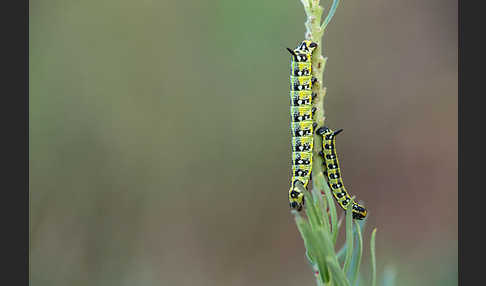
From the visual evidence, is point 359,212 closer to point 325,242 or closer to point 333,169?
point 333,169

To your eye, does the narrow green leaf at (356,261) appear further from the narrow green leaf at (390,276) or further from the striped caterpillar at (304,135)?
the striped caterpillar at (304,135)

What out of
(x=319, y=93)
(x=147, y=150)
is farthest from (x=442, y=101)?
(x=319, y=93)

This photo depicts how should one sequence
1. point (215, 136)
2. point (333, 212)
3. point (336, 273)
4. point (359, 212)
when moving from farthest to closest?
1. point (215, 136)
2. point (359, 212)
3. point (333, 212)
4. point (336, 273)

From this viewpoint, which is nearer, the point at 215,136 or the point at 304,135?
the point at 304,135

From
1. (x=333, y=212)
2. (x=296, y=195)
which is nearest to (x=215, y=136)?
(x=296, y=195)

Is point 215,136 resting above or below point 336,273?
above

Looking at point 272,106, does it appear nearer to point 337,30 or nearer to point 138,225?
point 337,30

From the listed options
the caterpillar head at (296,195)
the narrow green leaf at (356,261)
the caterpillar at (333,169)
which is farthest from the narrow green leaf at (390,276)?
the caterpillar head at (296,195)

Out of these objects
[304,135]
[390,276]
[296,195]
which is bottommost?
[390,276]
